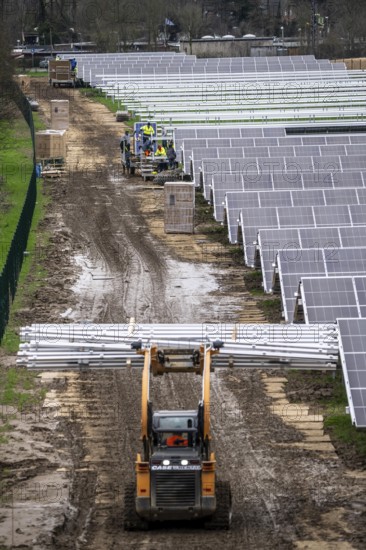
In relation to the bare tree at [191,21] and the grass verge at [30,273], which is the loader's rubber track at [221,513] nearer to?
the grass verge at [30,273]

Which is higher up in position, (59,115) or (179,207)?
(179,207)

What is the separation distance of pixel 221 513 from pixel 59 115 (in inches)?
2004

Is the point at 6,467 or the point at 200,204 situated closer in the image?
the point at 6,467

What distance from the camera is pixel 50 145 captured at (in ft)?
190

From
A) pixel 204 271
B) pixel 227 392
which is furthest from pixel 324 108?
pixel 227 392

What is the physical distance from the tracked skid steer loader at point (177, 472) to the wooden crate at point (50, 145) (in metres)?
39.2

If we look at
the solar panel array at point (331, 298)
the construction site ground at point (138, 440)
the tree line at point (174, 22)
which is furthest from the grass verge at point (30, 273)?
the tree line at point (174, 22)

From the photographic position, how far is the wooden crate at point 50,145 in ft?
189

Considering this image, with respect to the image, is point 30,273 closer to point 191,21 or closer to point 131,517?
point 131,517

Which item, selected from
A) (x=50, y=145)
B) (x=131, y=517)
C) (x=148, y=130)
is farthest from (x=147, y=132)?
(x=131, y=517)

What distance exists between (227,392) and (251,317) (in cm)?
629

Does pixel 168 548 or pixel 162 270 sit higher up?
pixel 168 548

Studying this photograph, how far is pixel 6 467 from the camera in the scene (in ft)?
75.3

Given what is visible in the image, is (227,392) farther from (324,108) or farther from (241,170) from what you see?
(324,108)
